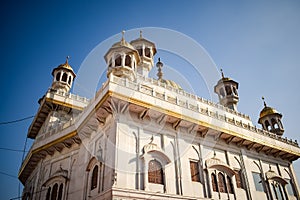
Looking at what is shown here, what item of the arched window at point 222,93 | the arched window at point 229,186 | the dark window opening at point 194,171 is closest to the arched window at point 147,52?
the arched window at point 222,93

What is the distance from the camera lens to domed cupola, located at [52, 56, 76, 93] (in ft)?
84.0

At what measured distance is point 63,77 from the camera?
26.6 meters

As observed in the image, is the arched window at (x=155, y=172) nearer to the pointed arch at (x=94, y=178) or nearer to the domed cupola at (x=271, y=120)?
the pointed arch at (x=94, y=178)

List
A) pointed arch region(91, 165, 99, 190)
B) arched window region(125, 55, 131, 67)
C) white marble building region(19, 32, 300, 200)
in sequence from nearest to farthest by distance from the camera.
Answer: white marble building region(19, 32, 300, 200), pointed arch region(91, 165, 99, 190), arched window region(125, 55, 131, 67)

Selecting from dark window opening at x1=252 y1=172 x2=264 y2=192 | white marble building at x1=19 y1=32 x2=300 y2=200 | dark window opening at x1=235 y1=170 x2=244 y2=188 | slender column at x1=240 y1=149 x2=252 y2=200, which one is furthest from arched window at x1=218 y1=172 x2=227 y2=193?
dark window opening at x1=252 y1=172 x2=264 y2=192

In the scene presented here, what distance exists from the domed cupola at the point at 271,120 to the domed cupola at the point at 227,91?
396 centimetres

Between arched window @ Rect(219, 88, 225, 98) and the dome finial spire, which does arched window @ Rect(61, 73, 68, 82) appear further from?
arched window @ Rect(219, 88, 225, 98)

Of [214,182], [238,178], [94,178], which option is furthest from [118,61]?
[238,178]

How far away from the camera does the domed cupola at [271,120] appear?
27.2 meters

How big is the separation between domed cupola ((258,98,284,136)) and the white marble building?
3.10 metres

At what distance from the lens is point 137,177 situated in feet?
41.9

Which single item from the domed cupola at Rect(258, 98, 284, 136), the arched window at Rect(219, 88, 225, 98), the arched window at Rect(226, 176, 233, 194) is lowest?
the arched window at Rect(226, 176, 233, 194)

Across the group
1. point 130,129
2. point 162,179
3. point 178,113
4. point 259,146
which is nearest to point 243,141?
point 259,146

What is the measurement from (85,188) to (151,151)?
494cm
